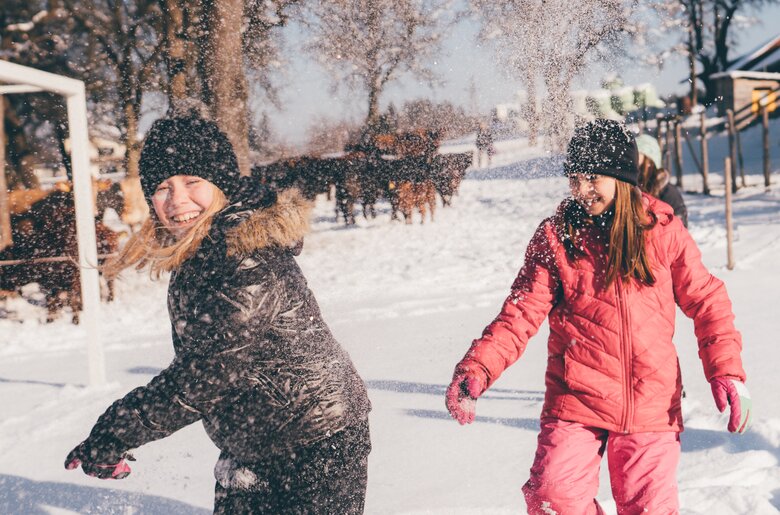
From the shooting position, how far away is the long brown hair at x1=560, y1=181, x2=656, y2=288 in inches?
77.9

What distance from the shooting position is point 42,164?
440 inches

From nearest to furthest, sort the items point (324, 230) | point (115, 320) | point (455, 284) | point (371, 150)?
point (115, 320) → point (455, 284) → point (371, 150) → point (324, 230)

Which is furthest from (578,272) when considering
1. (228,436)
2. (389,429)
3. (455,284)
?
(455,284)

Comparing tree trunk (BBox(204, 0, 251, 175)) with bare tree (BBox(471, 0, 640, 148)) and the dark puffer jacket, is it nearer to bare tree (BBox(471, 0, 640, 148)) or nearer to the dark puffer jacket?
bare tree (BBox(471, 0, 640, 148))

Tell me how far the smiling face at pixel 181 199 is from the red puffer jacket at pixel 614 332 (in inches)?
31.5

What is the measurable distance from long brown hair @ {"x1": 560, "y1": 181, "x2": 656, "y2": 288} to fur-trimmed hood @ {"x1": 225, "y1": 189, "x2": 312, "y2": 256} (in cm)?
83

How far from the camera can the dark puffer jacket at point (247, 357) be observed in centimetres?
145

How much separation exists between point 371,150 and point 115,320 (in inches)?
135

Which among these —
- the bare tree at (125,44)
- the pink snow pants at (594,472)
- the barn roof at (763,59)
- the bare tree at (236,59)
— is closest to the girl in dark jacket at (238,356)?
the pink snow pants at (594,472)

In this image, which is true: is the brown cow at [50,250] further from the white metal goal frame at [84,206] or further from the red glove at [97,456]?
the red glove at [97,456]

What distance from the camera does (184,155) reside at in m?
1.60

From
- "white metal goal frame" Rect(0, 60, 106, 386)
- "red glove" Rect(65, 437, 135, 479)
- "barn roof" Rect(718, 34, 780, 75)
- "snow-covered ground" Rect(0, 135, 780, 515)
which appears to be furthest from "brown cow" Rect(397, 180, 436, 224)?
"barn roof" Rect(718, 34, 780, 75)

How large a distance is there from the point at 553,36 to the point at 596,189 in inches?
120

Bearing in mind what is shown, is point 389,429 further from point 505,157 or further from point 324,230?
point 505,157
